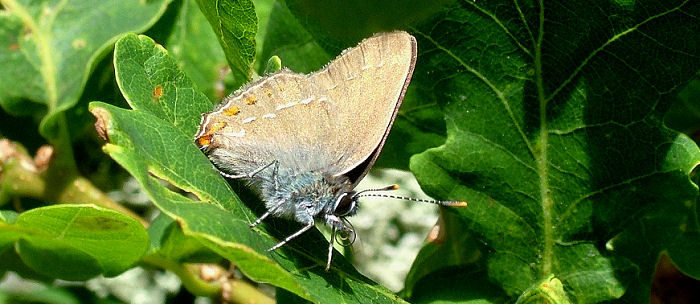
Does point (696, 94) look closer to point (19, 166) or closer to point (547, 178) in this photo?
point (547, 178)

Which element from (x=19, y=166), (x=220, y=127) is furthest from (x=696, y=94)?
(x=19, y=166)

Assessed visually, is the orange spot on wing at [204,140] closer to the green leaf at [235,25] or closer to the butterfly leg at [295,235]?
the green leaf at [235,25]

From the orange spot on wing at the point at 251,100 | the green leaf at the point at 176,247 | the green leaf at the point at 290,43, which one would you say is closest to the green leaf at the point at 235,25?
the orange spot on wing at the point at 251,100

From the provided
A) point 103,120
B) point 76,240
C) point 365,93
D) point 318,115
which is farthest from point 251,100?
point 103,120

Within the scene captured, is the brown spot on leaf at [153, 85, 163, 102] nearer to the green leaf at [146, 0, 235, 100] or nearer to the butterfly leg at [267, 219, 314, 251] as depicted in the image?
the butterfly leg at [267, 219, 314, 251]

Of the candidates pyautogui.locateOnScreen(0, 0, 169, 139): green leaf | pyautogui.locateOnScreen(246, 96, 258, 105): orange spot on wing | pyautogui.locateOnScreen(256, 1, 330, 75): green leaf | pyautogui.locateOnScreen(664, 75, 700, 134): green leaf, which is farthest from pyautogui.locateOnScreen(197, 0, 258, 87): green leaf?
pyautogui.locateOnScreen(664, 75, 700, 134): green leaf

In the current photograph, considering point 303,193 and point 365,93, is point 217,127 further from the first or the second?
point 365,93
